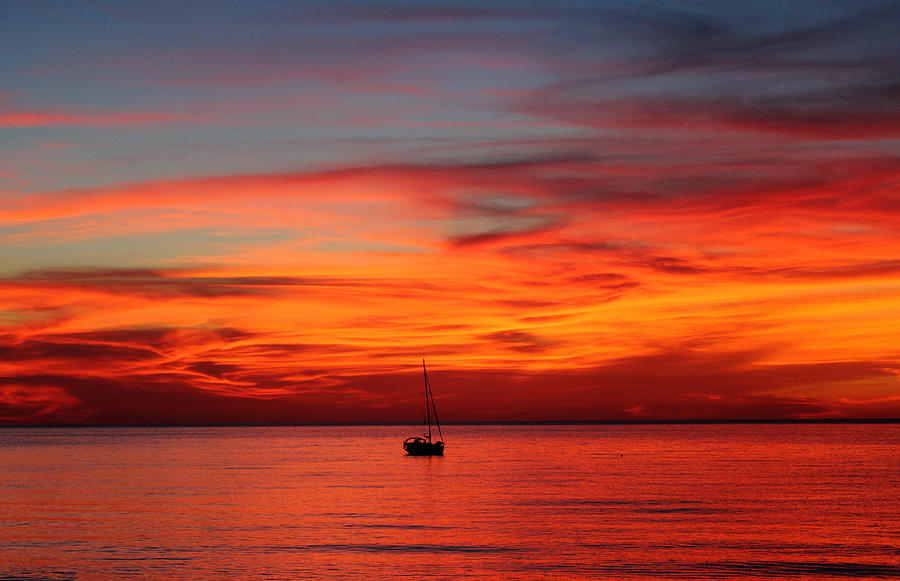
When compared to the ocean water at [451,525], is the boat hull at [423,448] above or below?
above

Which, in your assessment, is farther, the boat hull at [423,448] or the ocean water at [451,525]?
the boat hull at [423,448]

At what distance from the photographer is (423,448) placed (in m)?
178

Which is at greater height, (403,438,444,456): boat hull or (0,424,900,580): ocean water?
(403,438,444,456): boat hull

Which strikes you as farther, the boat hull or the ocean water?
the boat hull

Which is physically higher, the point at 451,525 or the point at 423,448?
the point at 423,448

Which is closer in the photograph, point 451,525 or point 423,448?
point 451,525

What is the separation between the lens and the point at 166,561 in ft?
178

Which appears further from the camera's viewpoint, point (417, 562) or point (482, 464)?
point (482, 464)

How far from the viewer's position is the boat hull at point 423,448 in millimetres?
175250

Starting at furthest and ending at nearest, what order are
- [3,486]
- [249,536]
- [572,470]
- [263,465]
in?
[263,465], [572,470], [3,486], [249,536]

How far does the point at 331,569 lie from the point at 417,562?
4.89m

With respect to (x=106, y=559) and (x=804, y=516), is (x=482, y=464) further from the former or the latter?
(x=106, y=559)

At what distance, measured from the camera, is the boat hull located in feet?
575

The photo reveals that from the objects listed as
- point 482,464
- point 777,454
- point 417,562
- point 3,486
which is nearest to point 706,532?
point 417,562
